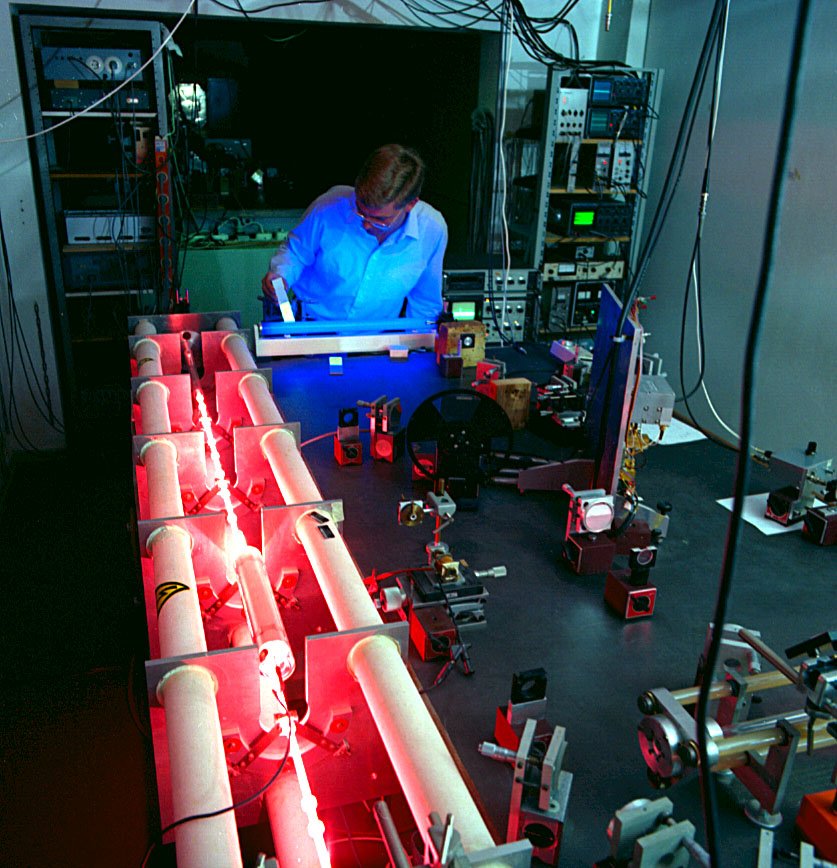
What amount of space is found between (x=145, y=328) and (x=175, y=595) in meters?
1.47

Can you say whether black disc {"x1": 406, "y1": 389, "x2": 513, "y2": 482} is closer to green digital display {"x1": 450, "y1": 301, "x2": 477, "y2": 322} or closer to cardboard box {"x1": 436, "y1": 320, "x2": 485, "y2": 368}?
cardboard box {"x1": 436, "y1": 320, "x2": 485, "y2": 368}

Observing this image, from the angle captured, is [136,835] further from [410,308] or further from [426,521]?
[410,308]

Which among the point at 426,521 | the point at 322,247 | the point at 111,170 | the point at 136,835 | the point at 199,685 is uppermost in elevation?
the point at 111,170

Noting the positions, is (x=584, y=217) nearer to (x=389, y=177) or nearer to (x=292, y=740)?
(x=389, y=177)

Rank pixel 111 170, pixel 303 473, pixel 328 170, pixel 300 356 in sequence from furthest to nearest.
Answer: pixel 328 170, pixel 111 170, pixel 300 356, pixel 303 473

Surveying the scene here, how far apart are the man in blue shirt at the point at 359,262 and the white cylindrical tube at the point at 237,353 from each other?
88 cm

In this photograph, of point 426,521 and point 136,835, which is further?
point 136,835

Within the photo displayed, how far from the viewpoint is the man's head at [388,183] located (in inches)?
107

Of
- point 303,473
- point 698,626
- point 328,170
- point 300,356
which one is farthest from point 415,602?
point 328,170

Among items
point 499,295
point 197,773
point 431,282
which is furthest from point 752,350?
point 499,295

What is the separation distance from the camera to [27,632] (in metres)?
2.74

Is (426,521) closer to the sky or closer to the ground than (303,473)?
closer to the ground

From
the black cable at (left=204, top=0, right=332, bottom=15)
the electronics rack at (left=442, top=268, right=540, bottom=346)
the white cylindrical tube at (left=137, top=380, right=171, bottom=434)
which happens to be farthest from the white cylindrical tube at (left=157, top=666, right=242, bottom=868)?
the black cable at (left=204, top=0, right=332, bottom=15)

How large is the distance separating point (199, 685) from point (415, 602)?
1.93 feet
